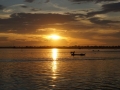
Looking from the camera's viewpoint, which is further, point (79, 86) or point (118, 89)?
point (79, 86)

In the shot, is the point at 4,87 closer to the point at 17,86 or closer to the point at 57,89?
the point at 17,86

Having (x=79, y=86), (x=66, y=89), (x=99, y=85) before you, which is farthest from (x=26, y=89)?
Result: (x=99, y=85)

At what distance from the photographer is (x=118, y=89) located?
32.2 m

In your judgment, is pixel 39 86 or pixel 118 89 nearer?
pixel 118 89

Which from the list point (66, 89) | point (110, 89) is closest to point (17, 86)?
point (66, 89)

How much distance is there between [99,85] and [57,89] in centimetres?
704

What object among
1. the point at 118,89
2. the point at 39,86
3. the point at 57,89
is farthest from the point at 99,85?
the point at 39,86

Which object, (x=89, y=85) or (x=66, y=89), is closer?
(x=66, y=89)

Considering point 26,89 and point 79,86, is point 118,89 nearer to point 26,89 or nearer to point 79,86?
point 79,86

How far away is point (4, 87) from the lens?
112 ft

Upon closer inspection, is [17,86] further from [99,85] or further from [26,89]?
[99,85]

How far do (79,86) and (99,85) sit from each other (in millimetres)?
3266

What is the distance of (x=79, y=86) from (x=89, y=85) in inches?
71.9

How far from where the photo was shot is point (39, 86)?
114ft
